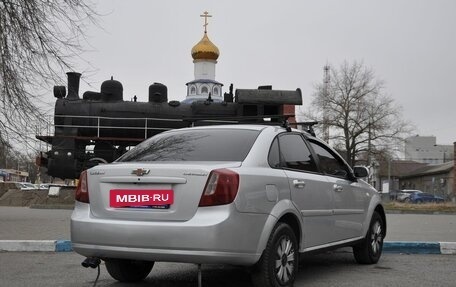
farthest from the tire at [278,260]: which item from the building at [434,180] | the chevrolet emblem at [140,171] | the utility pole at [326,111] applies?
the building at [434,180]

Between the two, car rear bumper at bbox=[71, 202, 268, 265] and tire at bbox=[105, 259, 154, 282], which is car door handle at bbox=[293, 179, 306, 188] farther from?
tire at bbox=[105, 259, 154, 282]

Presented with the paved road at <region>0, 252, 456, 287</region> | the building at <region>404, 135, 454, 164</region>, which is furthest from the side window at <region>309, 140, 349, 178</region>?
the building at <region>404, 135, 454, 164</region>

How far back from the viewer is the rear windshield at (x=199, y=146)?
529 cm

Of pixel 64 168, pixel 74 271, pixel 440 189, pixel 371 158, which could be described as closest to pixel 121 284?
pixel 74 271

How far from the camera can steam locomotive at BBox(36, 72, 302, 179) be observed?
19531 millimetres

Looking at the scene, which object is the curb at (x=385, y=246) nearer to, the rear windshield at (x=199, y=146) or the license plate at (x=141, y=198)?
the rear windshield at (x=199, y=146)

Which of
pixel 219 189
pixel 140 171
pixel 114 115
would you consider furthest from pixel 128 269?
pixel 114 115

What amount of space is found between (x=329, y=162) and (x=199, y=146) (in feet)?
6.68

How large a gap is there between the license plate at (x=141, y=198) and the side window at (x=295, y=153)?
1.40 meters

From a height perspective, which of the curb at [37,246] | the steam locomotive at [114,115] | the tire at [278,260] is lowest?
the curb at [37,246]

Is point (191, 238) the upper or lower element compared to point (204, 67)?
lower

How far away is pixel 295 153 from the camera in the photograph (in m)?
5.97

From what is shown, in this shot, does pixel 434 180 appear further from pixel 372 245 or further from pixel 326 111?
pixel 372 245

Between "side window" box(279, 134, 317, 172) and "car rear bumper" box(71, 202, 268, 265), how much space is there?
99 cm
